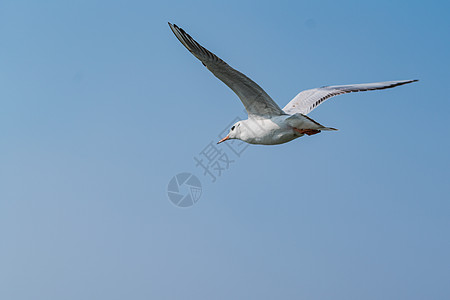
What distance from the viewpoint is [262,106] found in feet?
27.7

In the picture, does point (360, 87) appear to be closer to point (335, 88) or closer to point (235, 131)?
point (335, 88)

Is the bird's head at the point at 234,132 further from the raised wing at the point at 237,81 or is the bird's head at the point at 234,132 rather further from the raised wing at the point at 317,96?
the raised wing at the point at 317,96

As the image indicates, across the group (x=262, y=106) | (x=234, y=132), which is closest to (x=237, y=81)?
(x=262, y=106)

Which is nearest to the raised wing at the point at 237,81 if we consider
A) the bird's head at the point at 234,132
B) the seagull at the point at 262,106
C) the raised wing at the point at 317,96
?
the seagull at the point at 262,106

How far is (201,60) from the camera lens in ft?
25.5

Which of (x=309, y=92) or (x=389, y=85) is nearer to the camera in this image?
(x=389, y=85)

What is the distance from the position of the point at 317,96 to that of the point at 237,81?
2105 mm

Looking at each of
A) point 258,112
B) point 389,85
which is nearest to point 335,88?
point 389,85

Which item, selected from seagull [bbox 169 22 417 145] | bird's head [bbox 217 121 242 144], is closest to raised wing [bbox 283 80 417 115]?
seagull [bbox 169 22 417 145]

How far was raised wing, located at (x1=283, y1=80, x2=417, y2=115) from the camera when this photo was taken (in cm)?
910

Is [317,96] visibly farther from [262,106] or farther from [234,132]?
[234,132]

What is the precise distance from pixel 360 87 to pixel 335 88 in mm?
536

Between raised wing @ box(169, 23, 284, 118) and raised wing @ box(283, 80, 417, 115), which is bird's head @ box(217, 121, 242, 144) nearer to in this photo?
raised wing @ box(169, 23, 284, 118)

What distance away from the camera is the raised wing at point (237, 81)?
762cm
